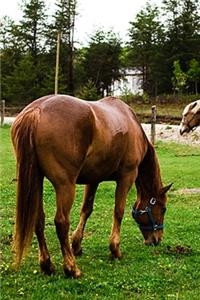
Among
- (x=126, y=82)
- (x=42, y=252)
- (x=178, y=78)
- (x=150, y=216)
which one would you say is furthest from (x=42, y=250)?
(x=126, y=82)

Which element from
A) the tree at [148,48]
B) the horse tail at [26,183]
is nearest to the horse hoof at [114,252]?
the horse tail at [26,183]

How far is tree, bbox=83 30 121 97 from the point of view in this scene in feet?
158

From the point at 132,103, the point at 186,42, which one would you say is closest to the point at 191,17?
the point at 186,42

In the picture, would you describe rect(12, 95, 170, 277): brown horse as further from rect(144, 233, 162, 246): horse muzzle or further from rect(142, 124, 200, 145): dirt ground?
rect(142, 124, 200, 145): dirt ground

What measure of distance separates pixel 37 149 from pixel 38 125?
0.67 ft

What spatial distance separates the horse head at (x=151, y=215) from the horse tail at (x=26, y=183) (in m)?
1.85

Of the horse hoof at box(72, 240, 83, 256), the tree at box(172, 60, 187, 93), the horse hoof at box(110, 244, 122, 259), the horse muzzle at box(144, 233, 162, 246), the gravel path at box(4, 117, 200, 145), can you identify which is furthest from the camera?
the tree at box(172, 60, 187, 93)

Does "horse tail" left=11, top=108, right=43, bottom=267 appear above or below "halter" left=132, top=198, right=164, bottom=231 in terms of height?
above

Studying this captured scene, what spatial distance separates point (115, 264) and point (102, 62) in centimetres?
4407

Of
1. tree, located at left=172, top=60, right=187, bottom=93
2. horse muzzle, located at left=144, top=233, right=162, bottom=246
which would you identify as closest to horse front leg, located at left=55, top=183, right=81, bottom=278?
horse muzzle, located at left=144, top=233, right=162, bottom=246

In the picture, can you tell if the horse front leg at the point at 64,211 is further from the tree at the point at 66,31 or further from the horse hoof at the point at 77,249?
the tree at the point at 66,31

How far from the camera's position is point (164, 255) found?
551 centimetres

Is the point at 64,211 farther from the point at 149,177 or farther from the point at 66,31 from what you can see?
the point at 66,31

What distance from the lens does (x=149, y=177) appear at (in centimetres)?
605
